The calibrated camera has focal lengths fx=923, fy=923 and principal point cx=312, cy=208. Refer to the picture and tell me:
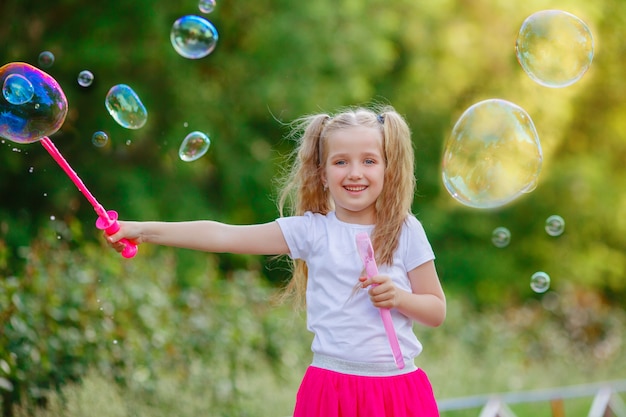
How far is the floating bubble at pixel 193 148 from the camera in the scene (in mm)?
3752

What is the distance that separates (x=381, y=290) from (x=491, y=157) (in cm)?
140

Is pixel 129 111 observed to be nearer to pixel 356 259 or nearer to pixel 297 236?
pixel 297 236

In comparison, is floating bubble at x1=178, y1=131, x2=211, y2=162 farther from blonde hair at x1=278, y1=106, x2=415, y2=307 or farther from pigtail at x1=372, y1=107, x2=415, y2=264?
pigtail at x1=372, y1=107, x2=415, y2=264

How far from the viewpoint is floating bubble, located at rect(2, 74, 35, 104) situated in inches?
122

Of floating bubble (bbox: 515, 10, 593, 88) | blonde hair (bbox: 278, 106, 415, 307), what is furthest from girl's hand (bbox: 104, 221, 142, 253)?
floating bubble (bbox: 515, 10, 593, 88)

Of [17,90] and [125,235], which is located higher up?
[17,90]

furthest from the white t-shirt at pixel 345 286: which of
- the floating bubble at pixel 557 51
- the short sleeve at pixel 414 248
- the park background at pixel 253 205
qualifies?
the floating bubble at pixel 557 51

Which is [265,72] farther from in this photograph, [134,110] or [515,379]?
[134,110]

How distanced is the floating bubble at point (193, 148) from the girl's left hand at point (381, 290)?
4.53 ft

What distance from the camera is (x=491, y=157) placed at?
378 centimetres

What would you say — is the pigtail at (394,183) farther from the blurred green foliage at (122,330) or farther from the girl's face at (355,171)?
the blurred green foliage at (122,330)

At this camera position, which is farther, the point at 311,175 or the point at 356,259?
the point at 311,175

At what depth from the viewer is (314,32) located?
8.83 metres

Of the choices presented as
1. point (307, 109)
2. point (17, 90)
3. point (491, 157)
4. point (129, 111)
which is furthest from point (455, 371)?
point (17, 90)
